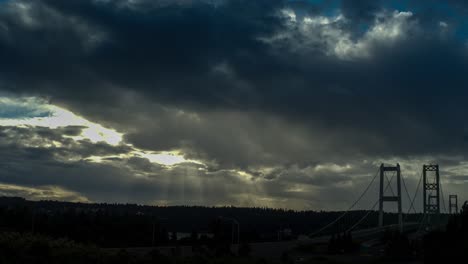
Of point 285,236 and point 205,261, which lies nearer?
point 205,261

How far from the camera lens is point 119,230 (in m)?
128

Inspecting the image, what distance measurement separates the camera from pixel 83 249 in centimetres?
5475

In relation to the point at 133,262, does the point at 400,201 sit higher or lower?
higher

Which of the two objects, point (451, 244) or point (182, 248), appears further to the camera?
point (182, 248)

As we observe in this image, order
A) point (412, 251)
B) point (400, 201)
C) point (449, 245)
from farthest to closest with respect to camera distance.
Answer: point (400, 201)
point (412, 251)
point (449, 245)

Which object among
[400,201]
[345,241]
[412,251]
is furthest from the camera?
[400,201]

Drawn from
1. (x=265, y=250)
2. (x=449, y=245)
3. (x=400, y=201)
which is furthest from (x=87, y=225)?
(x=449, y=245)

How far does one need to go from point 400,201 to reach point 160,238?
182 ft

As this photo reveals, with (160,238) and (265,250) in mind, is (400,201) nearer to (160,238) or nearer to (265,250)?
(265,250)

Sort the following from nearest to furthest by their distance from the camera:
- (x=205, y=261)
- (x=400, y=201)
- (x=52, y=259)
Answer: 1. (x=52, y=259)
2. (x=205, y=261)
3. (x=400, y=201)

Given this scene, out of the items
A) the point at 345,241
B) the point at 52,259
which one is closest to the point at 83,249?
the point at 52,259

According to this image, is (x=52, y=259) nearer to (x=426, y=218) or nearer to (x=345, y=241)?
(x=345, y=241)

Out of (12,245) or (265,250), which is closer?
(12,245)

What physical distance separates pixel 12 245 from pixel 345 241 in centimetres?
5565
